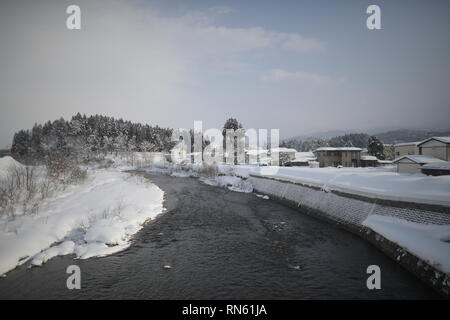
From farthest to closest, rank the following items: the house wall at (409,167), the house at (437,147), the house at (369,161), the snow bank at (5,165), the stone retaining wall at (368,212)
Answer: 1. the house at (369,161)
2. the house at (437,147)
3. the house wall at (409,167)
4. the snow bank at (5,165)
5. the stone retaining wall at (368,212)

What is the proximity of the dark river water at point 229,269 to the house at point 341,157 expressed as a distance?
156ft

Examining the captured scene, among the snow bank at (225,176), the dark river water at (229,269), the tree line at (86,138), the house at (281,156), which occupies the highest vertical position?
the tree line at (86,138)

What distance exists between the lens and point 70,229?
1545 cm

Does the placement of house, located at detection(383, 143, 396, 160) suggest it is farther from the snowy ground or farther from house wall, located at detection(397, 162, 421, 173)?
the snowy ground

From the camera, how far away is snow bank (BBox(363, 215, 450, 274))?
10.1 meters

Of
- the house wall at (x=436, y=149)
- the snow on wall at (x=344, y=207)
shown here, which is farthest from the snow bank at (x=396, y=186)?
the house wall at (x=436, y=149)

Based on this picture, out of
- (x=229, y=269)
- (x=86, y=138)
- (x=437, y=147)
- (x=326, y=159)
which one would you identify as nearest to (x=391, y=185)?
(x=229, y=269)

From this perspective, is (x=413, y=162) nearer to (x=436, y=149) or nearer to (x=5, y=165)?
(x=436, y=149)

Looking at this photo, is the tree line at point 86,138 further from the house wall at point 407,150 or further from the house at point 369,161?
the house wall at point 407,150

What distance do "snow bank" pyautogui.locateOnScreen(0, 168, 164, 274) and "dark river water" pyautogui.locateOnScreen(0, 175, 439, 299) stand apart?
2.28 feet

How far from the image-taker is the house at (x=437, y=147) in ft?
122

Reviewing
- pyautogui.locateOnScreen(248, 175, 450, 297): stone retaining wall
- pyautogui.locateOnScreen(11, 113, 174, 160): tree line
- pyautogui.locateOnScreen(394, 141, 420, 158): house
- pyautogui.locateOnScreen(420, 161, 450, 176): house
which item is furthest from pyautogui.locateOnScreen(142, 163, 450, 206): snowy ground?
pyautogui.locateOnScreen(11, 113, 174, 160): tree line

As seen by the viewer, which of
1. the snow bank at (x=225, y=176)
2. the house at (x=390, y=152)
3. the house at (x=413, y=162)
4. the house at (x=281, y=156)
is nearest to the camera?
the house at (x=413, y=162)
